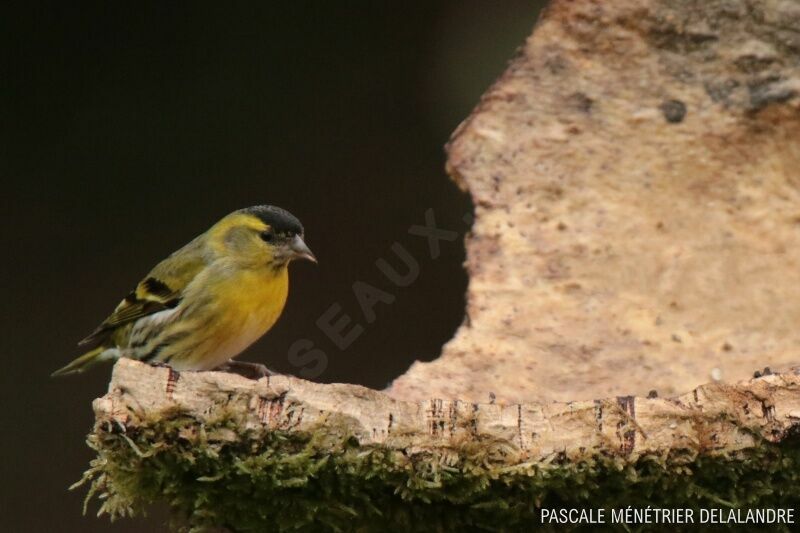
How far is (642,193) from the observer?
329 centimetres

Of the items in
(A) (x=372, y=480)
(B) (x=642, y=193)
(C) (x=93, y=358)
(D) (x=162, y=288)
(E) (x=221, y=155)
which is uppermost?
(A) (x=372, y=480)

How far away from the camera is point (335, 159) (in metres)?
5.38

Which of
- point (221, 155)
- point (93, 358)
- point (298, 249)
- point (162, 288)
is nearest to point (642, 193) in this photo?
point (298, 249)

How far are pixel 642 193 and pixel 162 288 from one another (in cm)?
158

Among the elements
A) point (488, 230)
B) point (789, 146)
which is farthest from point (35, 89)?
point (789, 146)

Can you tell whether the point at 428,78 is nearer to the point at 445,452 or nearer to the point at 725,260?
the point at 725,260

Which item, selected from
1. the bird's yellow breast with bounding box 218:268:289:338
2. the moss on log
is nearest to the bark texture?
the moss on log

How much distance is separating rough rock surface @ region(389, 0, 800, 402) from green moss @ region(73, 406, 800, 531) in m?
0.84

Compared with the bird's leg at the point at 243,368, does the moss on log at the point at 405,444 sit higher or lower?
higher

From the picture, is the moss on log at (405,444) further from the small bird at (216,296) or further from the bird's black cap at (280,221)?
the bird's black cap at (280,221)

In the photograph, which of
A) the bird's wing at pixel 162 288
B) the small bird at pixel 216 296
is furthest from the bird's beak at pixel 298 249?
the bird's wing at pixel 162 288

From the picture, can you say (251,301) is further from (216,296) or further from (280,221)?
(280,221)

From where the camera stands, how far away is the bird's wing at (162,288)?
354 cm

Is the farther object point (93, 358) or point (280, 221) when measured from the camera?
point (93, 358)
